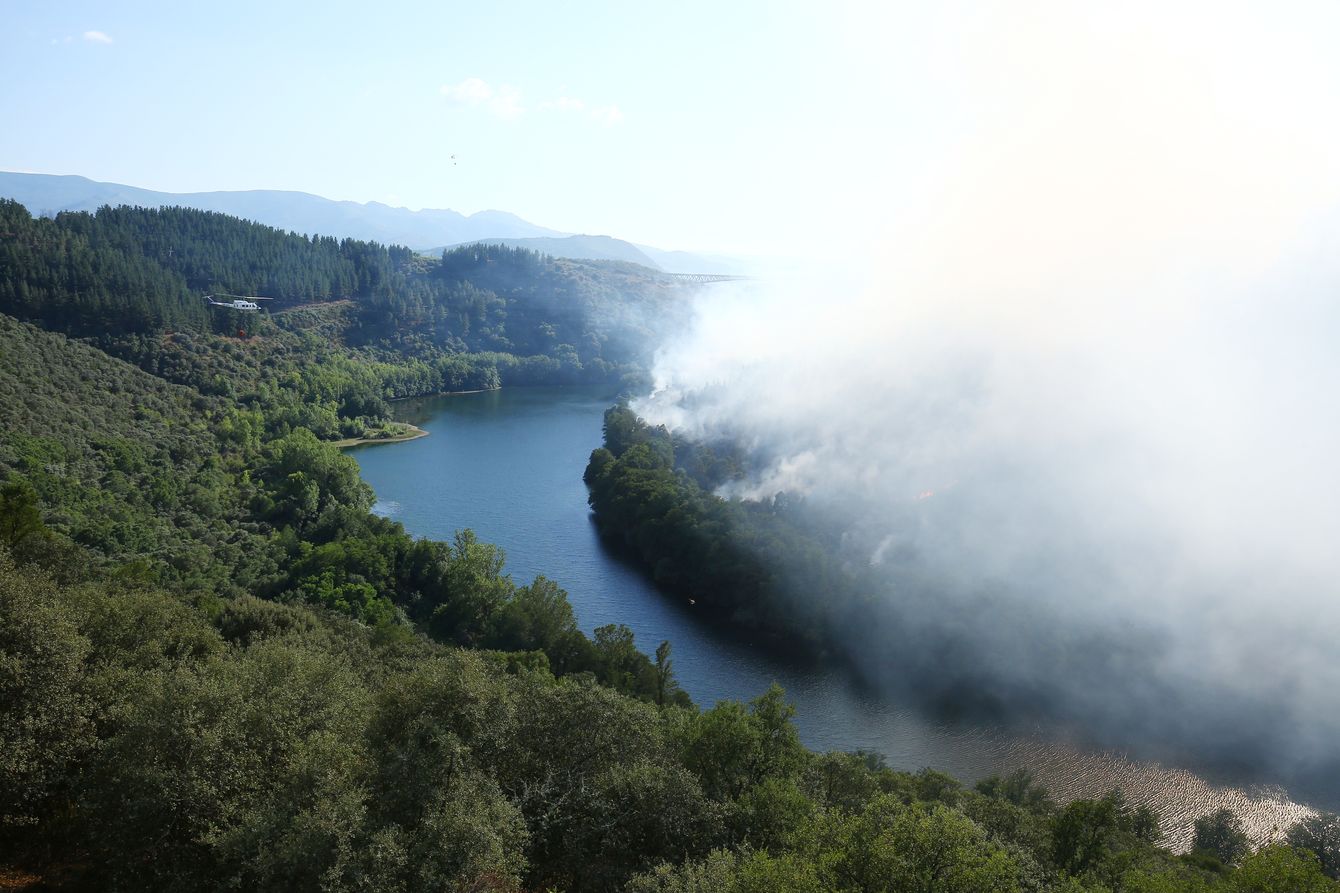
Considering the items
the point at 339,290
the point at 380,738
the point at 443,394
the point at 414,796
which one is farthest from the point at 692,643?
the point at 339,290

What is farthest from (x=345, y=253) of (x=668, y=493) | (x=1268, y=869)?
(x=1268, y=869)

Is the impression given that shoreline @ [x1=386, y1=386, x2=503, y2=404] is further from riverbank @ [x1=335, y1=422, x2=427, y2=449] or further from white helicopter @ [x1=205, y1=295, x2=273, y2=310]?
white helicopter @ [x1=205, y1=295, x2=273, y2=310]

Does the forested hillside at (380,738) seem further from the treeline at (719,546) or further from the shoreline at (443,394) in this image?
the shoreline at (443,394)

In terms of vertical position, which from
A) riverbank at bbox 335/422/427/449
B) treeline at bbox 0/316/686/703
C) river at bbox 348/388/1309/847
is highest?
treeline at bbox 0/316/686/703

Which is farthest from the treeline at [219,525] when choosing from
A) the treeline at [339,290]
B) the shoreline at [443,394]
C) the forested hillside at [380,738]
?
the shoreline at [443,394]

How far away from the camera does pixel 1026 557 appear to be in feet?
141

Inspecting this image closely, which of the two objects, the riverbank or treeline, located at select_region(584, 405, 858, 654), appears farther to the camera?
the riverbank

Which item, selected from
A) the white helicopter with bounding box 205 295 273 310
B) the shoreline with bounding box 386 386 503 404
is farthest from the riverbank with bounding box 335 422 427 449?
the white helicopter with bounding box 205 295 273 310

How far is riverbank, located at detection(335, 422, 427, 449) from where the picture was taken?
71.4m

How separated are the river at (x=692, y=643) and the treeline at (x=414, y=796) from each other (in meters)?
13.4

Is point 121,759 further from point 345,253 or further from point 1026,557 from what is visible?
point 345,253

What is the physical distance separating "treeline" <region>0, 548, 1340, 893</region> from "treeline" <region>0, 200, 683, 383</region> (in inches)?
2167

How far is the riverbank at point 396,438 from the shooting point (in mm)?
71431

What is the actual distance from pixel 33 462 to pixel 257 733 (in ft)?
104
